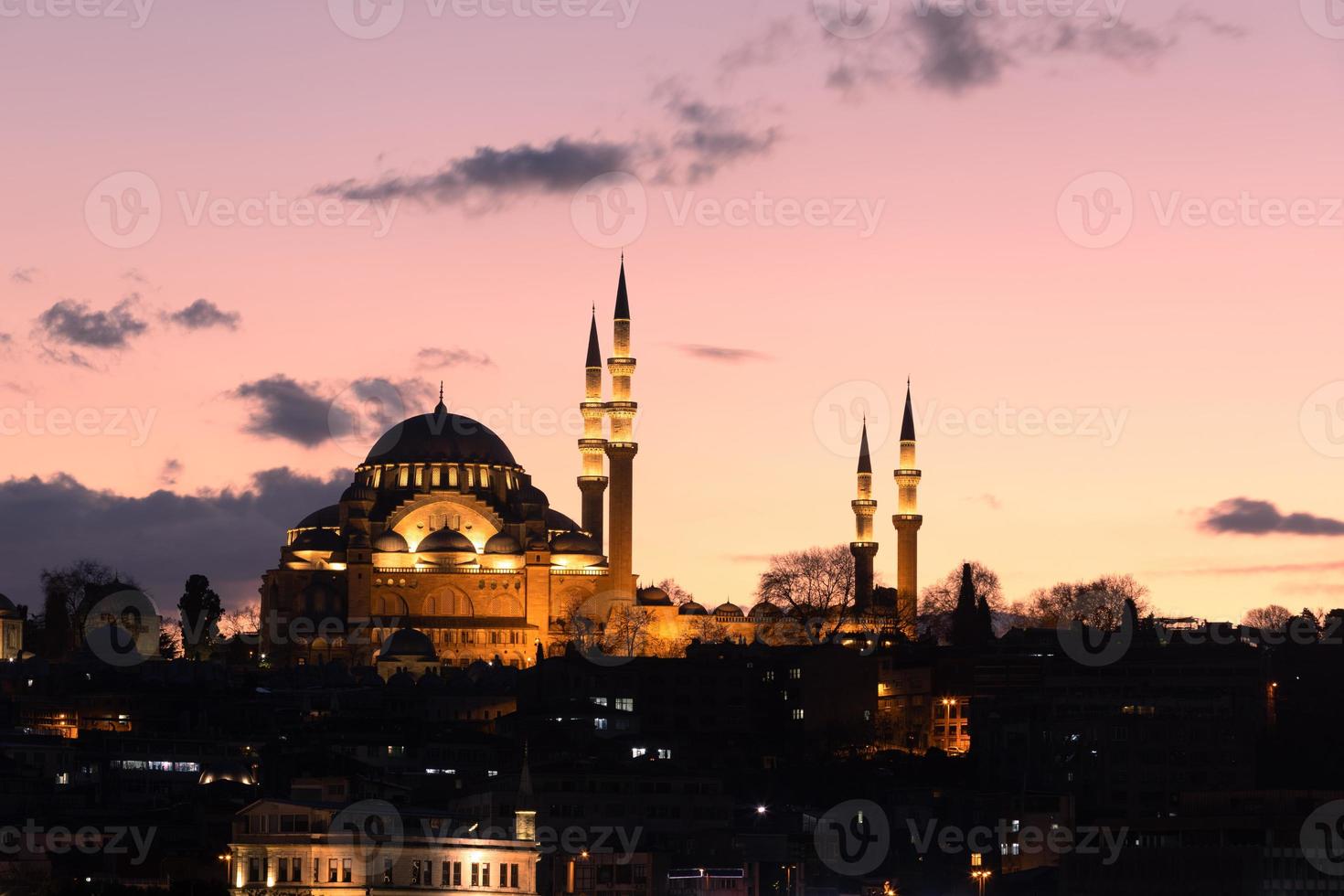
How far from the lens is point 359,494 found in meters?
159

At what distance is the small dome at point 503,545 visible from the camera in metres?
151

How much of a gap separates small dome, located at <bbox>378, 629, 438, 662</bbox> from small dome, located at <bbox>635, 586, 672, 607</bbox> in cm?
1030

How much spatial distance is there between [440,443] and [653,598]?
55.3 feet

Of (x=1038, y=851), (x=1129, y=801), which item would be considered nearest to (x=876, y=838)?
(x=1038, y=851)

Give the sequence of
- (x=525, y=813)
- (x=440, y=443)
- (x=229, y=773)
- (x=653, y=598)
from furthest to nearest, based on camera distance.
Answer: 1. (x=440, y=443)
2. (x=653, y=598)
3. (x=229, y=773)
4. (x=525, y=813)

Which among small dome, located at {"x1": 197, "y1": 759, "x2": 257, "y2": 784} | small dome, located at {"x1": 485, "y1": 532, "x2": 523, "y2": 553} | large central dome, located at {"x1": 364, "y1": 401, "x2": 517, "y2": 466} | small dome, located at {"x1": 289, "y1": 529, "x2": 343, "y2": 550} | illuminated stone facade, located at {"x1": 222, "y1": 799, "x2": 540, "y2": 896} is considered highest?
large central dome, located at {"x1": 364, "y1": 401, "x2": 517, "y2": 466}

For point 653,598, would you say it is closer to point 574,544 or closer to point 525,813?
point 574,544

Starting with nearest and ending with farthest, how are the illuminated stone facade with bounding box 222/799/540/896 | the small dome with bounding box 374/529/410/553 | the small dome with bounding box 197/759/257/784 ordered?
the illuminated stone facade with bounding box 222/799/540/896, the small dome with bounding box 197/759/257/784, the small dome with bounding box 374/529/410/553

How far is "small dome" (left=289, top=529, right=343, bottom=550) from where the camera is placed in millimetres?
153500

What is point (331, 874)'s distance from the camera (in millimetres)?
75562

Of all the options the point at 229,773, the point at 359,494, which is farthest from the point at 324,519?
the point at 229,773

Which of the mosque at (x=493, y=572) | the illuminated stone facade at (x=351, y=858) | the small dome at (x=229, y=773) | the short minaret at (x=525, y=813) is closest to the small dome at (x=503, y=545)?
the mosque at (x=493, y=572)

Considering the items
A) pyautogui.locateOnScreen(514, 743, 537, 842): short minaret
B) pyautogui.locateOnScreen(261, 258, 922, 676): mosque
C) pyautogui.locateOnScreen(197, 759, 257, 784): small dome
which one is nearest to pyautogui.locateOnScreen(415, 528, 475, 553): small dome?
pyautogui.locateOnScreen(261, 258, 922, 676): mosque

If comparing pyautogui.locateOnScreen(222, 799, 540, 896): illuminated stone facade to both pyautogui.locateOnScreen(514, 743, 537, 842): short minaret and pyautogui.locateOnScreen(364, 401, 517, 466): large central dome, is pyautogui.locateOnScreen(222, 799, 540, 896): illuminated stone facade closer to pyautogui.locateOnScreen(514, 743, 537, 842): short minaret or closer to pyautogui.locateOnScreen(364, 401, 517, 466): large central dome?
pyautogui.locateOnScreen(514, 743, 537, 842): short minaret
